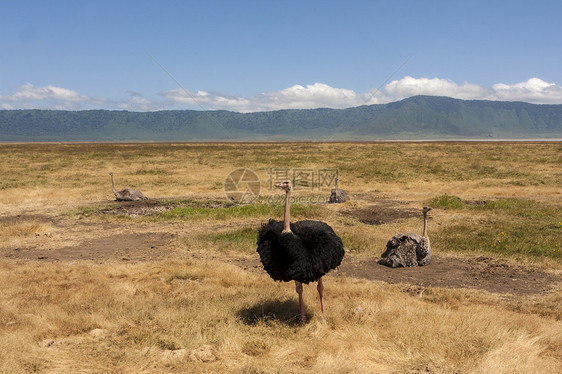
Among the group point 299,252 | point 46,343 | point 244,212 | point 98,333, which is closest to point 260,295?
point 299,252

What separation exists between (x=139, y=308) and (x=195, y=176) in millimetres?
24693

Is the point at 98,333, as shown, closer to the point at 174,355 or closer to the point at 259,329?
the point at 174,355

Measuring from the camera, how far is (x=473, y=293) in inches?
349

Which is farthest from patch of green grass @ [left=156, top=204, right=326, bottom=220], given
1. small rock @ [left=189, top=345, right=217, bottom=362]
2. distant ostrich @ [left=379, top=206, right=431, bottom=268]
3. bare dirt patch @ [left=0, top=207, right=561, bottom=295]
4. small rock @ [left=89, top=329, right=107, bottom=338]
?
small rock @ [left=189, top=345, right=217, bottom=362]

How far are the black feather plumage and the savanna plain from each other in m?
0.88

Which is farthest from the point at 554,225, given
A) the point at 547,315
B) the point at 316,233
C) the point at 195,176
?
the point at 195,176

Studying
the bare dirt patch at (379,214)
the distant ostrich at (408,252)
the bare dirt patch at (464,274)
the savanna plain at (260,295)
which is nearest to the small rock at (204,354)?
the savanna plain at (260,295)

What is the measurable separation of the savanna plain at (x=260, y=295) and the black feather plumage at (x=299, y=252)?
884 mm

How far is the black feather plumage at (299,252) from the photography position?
22.8 feet

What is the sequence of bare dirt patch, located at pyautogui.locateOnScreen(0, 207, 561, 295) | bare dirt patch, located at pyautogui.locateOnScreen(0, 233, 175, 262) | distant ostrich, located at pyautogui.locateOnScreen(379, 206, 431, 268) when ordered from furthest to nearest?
bare dirt patch, located at pyautogui.locateOnScreen(0, 233, 175, 262) < distant ostrich, located at pyautogui.locateOnScreen(379, 206, 431, 268) < bare dirt patch, located at pyautogui.locateOnScreen(0, 207, 561, 295)

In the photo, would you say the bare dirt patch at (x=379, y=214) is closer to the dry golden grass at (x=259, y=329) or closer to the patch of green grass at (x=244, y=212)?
the patch of green grass at (x=244, y=212)

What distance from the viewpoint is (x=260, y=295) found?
8.38 meters

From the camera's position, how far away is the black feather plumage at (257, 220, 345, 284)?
6.96m

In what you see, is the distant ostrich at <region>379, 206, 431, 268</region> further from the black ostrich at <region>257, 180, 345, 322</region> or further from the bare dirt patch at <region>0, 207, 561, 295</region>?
the black ostrich at <region>257, 180, 345, 322</region>
